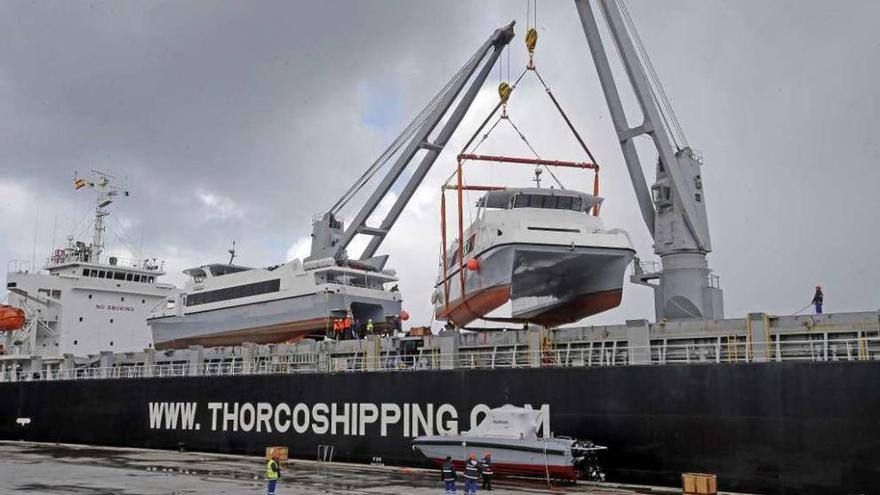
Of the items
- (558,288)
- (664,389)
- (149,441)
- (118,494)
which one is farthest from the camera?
(149,441)

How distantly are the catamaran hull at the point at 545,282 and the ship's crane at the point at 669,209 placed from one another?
1381mm

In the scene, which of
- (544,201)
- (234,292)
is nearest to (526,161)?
(544,201)

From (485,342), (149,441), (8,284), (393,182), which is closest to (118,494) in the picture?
(485,342)

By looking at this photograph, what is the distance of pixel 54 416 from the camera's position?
33.5 meters

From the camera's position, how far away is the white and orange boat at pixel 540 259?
24.6 meters

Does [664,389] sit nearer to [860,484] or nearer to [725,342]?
[725,342]

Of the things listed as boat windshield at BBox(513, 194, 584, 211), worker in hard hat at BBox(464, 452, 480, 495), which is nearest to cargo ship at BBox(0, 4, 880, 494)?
boat windshield at BBox(513, 194, 584, 211)

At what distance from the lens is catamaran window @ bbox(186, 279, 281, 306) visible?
36156mm

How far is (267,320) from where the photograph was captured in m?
35.5

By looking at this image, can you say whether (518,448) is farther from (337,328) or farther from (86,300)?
(86,300)

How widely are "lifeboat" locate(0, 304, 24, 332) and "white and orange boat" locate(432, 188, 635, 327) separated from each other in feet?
77.9

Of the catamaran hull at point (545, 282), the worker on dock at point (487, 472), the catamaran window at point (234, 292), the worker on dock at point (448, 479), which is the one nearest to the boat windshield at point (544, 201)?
the catamaran hull at point (545, 282)

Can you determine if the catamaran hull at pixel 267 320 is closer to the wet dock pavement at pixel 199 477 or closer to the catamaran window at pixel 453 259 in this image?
the catamaran window at pixel 453 259

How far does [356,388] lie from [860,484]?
14.0 meters
